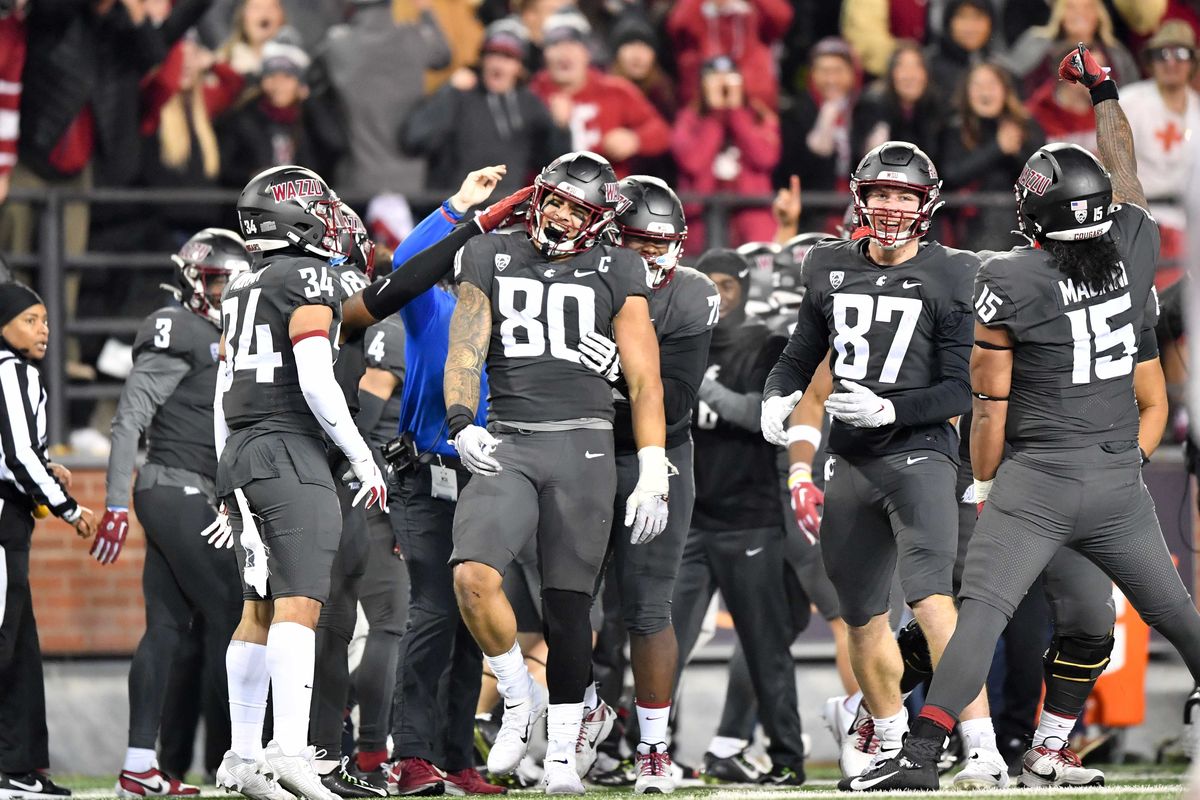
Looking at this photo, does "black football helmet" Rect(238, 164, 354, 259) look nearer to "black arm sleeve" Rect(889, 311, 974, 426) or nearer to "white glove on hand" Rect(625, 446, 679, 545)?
"white glove on hand" Rect(625, 446, 679, 545)

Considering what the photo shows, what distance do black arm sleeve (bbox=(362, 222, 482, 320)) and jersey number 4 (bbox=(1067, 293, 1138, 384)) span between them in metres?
2.08

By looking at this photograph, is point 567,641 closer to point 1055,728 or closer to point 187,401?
point 1055,728

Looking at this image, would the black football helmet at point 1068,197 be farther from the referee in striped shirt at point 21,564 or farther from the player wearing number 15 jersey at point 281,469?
the referee in striped shirt at point 21,564

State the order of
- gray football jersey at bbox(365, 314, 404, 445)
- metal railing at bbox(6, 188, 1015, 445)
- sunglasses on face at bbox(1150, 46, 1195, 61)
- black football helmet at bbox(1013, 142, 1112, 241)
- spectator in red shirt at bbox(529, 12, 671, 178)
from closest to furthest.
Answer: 1. black football helmet at bbox(1013, 142, 1112, 241)
2. gray football jersey at bbox(365, 314, 404, 445)
3. metal railing at bbox(6, 188, 1015, 445)
4. sunglasses on face at bbox(1150, 46, 1195, 61)
5. spectator in red shirt at bbox(529, 12, 671, 178)

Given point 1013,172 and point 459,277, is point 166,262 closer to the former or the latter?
point 459,277

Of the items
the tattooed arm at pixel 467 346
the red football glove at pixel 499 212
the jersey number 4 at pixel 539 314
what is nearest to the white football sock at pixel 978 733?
the jersey number 4 at pixel 539 314

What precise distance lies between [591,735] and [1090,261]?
2719mm

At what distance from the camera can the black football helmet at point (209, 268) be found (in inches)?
309

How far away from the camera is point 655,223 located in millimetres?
7363

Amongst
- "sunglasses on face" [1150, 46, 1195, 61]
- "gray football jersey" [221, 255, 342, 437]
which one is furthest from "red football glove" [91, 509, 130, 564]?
"sunglasses on face" [1150, 46, 1195, 61]

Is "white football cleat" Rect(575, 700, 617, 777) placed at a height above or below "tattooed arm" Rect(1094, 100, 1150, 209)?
below

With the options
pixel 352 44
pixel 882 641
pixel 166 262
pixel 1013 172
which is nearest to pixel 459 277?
pixel 882 641

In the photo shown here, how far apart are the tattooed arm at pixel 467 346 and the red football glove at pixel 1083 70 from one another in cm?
221

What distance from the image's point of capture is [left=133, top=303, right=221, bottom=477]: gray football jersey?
25.7ft
